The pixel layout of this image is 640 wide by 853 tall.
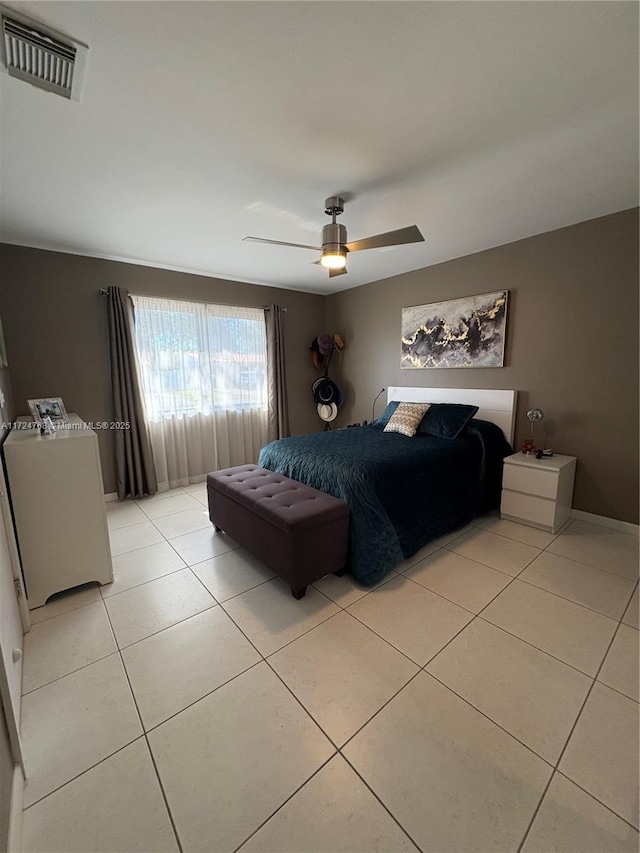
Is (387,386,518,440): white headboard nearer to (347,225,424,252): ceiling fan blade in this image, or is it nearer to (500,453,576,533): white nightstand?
(500,453,576,533): white nightstand

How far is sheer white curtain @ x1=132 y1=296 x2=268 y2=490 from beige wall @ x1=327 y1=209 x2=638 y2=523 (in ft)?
8.17

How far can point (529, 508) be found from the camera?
276cm

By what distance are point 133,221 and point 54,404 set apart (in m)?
1.52

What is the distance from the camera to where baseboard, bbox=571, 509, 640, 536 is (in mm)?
2637

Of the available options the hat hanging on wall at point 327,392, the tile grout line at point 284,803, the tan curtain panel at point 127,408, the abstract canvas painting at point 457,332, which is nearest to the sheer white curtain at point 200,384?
the tan curtain panel at point 127,408

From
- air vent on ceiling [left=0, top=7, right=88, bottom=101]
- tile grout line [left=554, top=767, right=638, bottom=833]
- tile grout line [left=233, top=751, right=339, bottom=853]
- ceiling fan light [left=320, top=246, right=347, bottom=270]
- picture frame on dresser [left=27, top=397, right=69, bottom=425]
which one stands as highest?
air vent on ceiling [left=0, top=7, right=88, bottom=101]

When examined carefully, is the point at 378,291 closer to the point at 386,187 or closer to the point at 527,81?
the point at 386,187

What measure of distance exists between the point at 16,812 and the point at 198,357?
3546mm

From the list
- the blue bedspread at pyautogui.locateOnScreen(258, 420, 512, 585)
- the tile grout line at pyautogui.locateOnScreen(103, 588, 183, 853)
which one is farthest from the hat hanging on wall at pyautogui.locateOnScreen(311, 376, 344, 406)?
the tile grout line at pyautogui.locateOnScreen(103, 588, 183, 853)

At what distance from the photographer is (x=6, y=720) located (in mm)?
1099

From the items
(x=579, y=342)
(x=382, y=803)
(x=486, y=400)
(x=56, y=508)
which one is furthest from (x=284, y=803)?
(x=579, y=342)

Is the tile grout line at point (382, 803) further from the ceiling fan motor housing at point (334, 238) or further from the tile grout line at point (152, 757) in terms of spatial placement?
the ceiling fan motor housing at point (334, 238)

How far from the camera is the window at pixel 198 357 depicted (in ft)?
11.8

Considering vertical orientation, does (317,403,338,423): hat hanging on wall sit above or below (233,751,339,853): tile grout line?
above
